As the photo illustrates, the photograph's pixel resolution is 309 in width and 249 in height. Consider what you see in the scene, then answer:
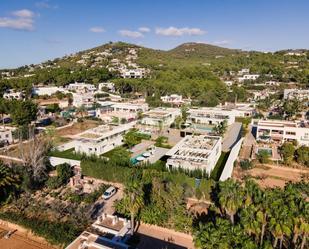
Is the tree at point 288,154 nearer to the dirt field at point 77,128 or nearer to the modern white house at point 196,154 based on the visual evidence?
the modern white house at point 196,154

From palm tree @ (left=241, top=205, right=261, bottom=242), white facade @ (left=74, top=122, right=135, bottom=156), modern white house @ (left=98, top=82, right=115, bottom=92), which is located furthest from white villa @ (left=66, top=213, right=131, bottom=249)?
modern white house @ (left=98, top=82, right=115, bottom=92)

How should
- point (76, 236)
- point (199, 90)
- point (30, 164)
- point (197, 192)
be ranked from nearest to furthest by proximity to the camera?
point (76, 236), point (197, 192), point (30, 164), point (199, 90)

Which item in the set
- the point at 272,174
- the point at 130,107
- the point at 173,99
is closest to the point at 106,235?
the point at 272,174

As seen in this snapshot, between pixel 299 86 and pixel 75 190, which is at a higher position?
pixel 299 86

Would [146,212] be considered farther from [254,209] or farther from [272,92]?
[272,92]

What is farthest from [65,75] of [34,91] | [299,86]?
[299,86]

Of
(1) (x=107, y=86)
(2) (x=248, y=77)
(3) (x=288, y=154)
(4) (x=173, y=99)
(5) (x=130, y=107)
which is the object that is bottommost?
(3) (x=288, y=154)

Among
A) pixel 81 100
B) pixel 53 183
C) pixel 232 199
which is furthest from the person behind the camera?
pixel 81 100

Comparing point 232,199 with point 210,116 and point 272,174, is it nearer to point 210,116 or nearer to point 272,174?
point 272,174
